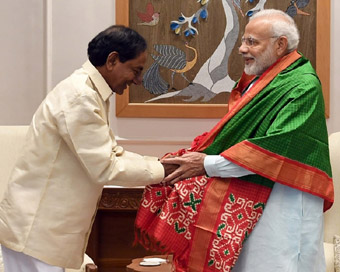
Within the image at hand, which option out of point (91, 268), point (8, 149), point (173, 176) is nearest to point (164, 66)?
point (8, 149)

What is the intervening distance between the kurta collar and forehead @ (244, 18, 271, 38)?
→ 745 mm

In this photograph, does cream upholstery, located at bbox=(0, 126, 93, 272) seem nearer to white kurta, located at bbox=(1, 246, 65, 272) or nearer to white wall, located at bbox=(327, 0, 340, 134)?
white kurta, located at bbox=(1, 246, 65, 272)


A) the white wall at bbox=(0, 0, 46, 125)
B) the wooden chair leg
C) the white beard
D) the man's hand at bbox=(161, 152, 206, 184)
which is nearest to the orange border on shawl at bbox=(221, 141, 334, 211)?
the man's hand at bbox=(161, 152, 206, 184)

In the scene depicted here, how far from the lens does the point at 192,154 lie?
312cm

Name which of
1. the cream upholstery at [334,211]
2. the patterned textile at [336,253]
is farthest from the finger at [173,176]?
the cream upholstery at [334,211]

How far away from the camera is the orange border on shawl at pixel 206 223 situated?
304 centimetres

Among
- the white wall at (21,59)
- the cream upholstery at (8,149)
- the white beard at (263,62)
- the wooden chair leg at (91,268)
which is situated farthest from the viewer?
the white wall at (21,59)

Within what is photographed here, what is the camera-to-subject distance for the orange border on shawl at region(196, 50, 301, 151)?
3.07 m

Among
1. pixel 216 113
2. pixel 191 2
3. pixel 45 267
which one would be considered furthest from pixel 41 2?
pixel 45 267

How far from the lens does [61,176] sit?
2.75 m

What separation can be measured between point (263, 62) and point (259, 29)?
150mm

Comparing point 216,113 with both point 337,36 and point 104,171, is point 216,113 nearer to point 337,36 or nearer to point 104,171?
point 337,36

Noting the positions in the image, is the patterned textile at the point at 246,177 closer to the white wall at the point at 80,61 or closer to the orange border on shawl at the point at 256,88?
the orange border on shawl at the point at 256,88

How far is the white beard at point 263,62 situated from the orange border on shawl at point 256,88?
1.0 inches
